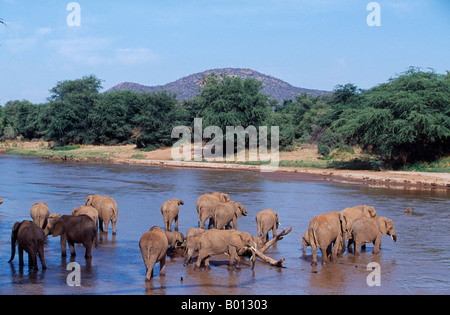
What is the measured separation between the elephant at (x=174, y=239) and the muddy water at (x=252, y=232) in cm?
31

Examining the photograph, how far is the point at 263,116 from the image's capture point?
4919cm

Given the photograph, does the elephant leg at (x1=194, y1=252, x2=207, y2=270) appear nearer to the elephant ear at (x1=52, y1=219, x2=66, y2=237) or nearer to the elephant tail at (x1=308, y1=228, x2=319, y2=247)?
the elephant tail at (x1=308, y1=228, x2=319, y2=247)

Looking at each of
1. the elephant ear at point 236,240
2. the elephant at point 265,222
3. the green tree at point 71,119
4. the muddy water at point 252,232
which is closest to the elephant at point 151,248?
the muddy water at point 252,232

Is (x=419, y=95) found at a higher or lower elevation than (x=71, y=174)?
higher

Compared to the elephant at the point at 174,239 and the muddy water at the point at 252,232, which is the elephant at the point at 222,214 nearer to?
the muddy water at the point at 252,232

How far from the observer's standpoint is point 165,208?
1384 centimetres

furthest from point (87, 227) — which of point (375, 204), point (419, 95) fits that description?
point (419, 95)

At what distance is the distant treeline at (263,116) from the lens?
33688 millimetres

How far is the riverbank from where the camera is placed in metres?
29.7

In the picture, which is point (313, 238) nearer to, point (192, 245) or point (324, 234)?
point (324, 234)

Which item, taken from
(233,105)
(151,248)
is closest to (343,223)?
(151,248)

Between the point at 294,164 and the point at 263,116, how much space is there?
440 inches
